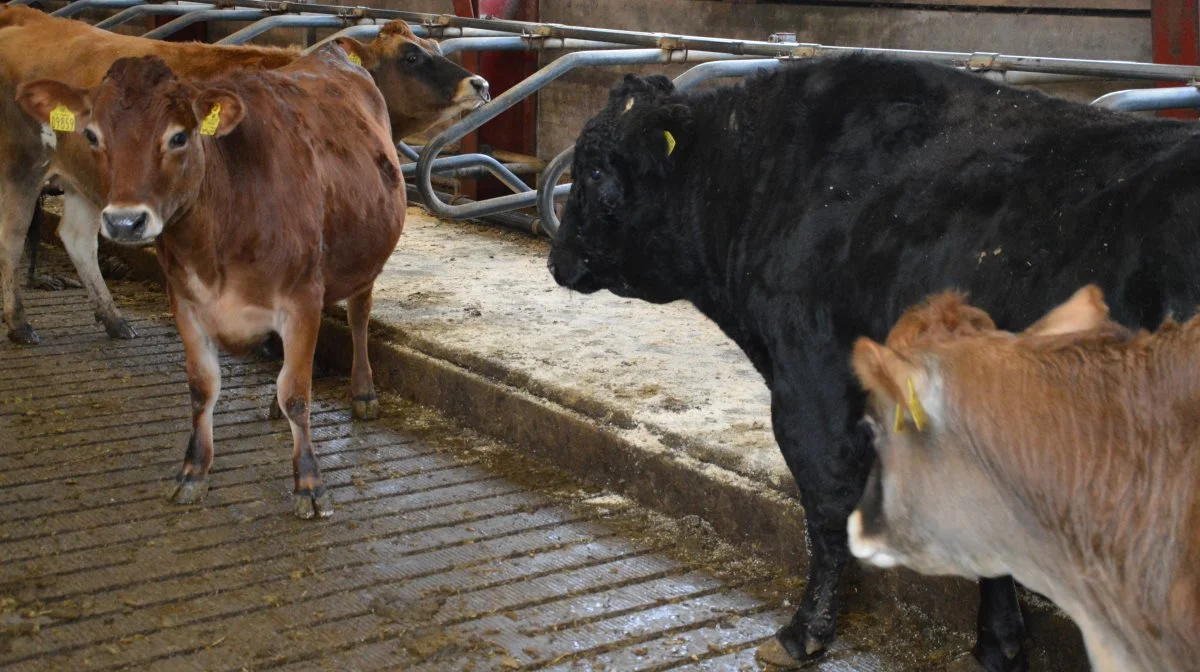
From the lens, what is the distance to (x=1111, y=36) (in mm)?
6211

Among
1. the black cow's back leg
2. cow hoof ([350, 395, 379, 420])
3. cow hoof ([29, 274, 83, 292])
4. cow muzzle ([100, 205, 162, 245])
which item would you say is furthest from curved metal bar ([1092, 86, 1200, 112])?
cow hoof ([29, 274, 83, 292])

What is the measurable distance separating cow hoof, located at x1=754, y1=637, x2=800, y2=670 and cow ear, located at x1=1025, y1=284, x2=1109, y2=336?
1455 mm

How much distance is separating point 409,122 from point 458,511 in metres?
2.88

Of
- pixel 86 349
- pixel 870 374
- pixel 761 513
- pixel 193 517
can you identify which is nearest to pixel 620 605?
pixel 761 513

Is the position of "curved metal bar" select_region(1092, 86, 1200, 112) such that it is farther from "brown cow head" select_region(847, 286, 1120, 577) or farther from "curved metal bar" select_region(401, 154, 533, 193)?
"curved metal bar" select_region(401, 154, 533, 193)

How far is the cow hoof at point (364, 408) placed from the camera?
18.5 ft

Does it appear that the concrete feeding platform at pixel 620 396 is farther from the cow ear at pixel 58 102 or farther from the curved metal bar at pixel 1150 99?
the cow ear at pixel 58 102

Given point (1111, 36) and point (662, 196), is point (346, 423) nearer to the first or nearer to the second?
point (662, 196)

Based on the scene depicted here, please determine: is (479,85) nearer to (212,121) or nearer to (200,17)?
(200,17)

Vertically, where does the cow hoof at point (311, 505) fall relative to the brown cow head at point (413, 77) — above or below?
below

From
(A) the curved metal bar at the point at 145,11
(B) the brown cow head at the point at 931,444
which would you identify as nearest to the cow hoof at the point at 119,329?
(A) the curved metal bar at the point at 145,11

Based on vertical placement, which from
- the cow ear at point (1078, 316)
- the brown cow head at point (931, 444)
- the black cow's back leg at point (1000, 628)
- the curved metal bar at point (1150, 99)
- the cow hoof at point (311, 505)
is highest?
the curved metal bar at point (1150, 99)

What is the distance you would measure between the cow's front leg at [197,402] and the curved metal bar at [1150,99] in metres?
2.99

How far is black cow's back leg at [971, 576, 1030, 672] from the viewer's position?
3.43m
